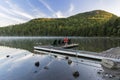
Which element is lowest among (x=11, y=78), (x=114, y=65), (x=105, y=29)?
(x=11, y=78)

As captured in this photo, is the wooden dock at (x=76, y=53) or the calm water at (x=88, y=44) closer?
the wooden dock at (x=76, y=53)

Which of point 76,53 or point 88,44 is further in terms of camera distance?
point 88,44

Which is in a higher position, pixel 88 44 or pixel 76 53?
pixel 88 44

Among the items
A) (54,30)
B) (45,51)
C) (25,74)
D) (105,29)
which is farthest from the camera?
(54,30)

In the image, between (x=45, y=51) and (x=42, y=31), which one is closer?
(x=45, y=51)

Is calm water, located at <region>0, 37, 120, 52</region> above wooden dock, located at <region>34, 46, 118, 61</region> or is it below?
above

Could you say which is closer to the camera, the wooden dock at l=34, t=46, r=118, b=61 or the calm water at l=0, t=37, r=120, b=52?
the wooden dock at l=34, t=46, r=118, b=61

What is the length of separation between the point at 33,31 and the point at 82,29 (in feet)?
243

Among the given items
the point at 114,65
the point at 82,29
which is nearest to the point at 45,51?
the point at 114,65

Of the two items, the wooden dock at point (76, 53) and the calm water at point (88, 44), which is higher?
the calm water at point (88, 44)

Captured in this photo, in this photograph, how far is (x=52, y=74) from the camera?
2314 cm

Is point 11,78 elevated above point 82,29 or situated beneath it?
situated beneath

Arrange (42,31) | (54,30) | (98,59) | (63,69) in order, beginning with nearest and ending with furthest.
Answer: (63,69), (98,59), (54,30), (42,31)

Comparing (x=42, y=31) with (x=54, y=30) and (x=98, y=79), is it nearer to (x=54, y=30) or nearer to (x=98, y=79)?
(x=54, y=30)
